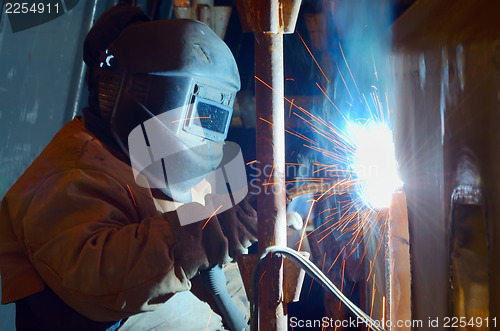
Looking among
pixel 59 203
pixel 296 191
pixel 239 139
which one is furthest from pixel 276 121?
pixel 239 139

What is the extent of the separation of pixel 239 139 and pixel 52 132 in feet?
3.90

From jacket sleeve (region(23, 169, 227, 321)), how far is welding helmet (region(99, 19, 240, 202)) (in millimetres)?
328

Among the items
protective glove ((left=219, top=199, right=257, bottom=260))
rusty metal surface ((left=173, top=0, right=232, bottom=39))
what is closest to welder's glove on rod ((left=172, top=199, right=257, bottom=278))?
protective glove ((left=219, top=199, right=257, bottom=260))

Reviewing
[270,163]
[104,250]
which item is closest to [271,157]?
[270,163]

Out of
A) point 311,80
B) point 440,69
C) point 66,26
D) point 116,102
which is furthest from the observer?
point 66,26

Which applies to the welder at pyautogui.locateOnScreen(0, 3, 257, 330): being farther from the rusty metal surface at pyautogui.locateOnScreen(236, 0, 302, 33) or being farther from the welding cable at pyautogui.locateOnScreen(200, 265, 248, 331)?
the rusty metal surface at pyautogui.locateOnScreen(236, 0, 302, 33)

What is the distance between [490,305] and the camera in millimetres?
653

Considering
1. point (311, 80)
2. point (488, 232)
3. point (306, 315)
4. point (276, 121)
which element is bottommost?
point (306, 315)

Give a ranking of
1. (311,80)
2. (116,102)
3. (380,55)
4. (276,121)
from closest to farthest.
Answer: (276,121), (380,55), (116,102), (311,80)

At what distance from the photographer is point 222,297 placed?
66.4 inches

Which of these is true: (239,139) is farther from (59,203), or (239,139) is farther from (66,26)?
(59,203)

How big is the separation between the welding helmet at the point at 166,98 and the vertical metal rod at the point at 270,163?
0.63 m

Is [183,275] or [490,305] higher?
[490,305]

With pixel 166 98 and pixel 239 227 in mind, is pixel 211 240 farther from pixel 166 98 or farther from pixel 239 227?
pixel 166 98
